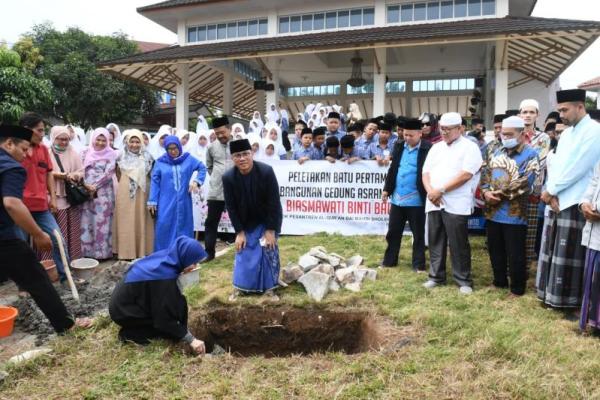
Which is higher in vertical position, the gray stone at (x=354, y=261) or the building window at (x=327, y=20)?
the building window at (x=327, y=20)

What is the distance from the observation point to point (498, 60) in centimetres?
1418

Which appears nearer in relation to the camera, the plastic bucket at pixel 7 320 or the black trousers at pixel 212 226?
the plastic bucket at pixel 7 320

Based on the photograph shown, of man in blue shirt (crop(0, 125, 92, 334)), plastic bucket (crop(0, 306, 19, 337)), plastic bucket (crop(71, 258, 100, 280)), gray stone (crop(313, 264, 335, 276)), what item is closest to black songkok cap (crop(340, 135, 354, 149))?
gray stone (crop(313, 264, 335, 276))

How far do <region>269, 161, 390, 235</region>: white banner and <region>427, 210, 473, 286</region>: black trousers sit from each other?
244 centimetres

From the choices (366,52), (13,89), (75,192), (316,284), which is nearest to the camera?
(316,284)

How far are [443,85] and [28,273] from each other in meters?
20.6

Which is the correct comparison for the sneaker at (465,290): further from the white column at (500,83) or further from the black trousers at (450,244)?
the white column at (500,83)

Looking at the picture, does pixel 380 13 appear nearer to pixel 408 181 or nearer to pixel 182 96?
pixel 182 96

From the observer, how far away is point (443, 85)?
21234 mm

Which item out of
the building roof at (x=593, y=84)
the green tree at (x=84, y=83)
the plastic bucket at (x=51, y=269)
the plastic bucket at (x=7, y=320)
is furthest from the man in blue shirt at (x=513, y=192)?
the building roof at (x=593, y=84)

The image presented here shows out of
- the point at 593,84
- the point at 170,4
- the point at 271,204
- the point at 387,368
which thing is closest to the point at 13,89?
the point at 170,4

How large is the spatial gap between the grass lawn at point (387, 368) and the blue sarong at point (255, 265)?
4.14 ft

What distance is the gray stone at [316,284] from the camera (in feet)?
15.1

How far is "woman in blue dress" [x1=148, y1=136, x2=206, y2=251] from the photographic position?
6012 mm
